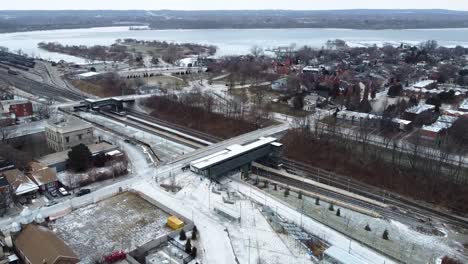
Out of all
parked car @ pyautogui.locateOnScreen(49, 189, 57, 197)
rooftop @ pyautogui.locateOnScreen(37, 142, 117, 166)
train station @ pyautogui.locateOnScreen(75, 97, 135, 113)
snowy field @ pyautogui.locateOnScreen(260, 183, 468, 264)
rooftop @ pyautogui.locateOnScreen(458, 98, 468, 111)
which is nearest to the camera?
snowy field @ pyautogui.locateOnScreen(260, 183, 468, 264)

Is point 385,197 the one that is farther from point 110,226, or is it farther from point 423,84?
point 423,84

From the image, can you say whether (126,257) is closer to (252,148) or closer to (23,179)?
(23,179)

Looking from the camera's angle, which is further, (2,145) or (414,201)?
(2,145)

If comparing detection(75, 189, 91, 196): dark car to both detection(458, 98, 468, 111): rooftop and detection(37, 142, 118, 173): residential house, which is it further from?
detection(458, 98, 468, 111): rooftop

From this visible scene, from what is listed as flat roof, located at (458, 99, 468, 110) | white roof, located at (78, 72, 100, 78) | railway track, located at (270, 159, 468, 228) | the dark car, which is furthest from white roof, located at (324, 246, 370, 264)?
white roof, located at (78, 72, 100, 78)

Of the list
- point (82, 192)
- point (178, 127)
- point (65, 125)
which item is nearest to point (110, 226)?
point (82, 192)

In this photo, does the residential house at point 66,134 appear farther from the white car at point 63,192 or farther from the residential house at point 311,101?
the residential house at point 311,101

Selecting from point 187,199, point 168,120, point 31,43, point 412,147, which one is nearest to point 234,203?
point 187,199
